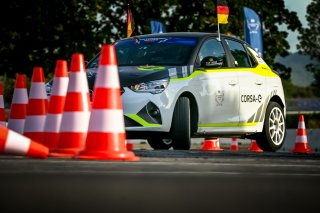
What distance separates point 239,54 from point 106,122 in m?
5.65

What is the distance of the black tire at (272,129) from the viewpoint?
1404 cm

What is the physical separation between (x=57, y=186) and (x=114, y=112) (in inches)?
91.1

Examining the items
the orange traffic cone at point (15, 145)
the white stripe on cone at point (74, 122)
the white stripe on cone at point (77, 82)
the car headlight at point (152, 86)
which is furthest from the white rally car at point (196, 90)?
the orange traffic cone at point (15, 145)

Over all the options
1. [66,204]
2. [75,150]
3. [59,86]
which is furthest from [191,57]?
[66,204]

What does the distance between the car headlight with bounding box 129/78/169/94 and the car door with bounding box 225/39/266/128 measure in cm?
189

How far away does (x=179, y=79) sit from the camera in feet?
40.0

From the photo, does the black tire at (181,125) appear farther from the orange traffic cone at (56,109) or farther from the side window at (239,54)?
the orange traffic cone at (56,109)

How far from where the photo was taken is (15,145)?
306 inches

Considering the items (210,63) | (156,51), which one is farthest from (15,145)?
(156,51)

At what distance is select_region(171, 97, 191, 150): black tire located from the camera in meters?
12.0

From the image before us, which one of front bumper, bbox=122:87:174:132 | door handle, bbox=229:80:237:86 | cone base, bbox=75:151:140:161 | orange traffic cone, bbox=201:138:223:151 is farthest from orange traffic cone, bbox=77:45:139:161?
orange traffic cone, bbox=201:138:223:151

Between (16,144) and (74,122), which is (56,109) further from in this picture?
(16,144)

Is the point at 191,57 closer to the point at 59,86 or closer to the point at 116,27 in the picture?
the point at 59,86

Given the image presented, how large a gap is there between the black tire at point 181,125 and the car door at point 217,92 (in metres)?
0.54
